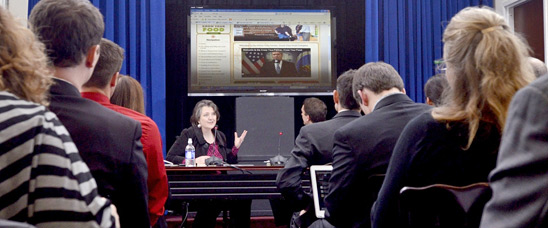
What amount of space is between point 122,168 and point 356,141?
938 millimetres

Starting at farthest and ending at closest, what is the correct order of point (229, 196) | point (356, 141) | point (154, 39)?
1. point (154, 39)
2. point (229, 196)
3. point (356, 141)

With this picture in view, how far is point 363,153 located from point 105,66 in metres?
0.93

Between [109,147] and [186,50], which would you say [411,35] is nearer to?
[186,50]

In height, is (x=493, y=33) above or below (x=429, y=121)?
above

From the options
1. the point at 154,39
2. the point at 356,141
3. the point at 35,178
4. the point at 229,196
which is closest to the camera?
the point at 35,178

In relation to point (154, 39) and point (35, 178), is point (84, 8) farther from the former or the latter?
point (154, 39)

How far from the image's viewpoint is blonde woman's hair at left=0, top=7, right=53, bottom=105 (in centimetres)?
88

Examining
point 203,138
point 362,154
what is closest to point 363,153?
point 362,154

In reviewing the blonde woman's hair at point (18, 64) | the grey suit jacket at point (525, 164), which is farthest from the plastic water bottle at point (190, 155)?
the grey suit jacket at point (525, 164)

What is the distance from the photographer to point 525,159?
564 mm

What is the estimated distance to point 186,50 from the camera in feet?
18.6

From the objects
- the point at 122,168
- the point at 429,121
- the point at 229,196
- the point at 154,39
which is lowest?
the point at 229,196

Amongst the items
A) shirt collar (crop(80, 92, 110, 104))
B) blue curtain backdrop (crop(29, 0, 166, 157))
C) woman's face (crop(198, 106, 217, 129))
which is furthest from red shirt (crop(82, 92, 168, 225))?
blue curtain backdrop (crop(29, 0, 166, 157))

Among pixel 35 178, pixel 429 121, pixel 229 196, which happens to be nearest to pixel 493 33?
pixel 429 121
